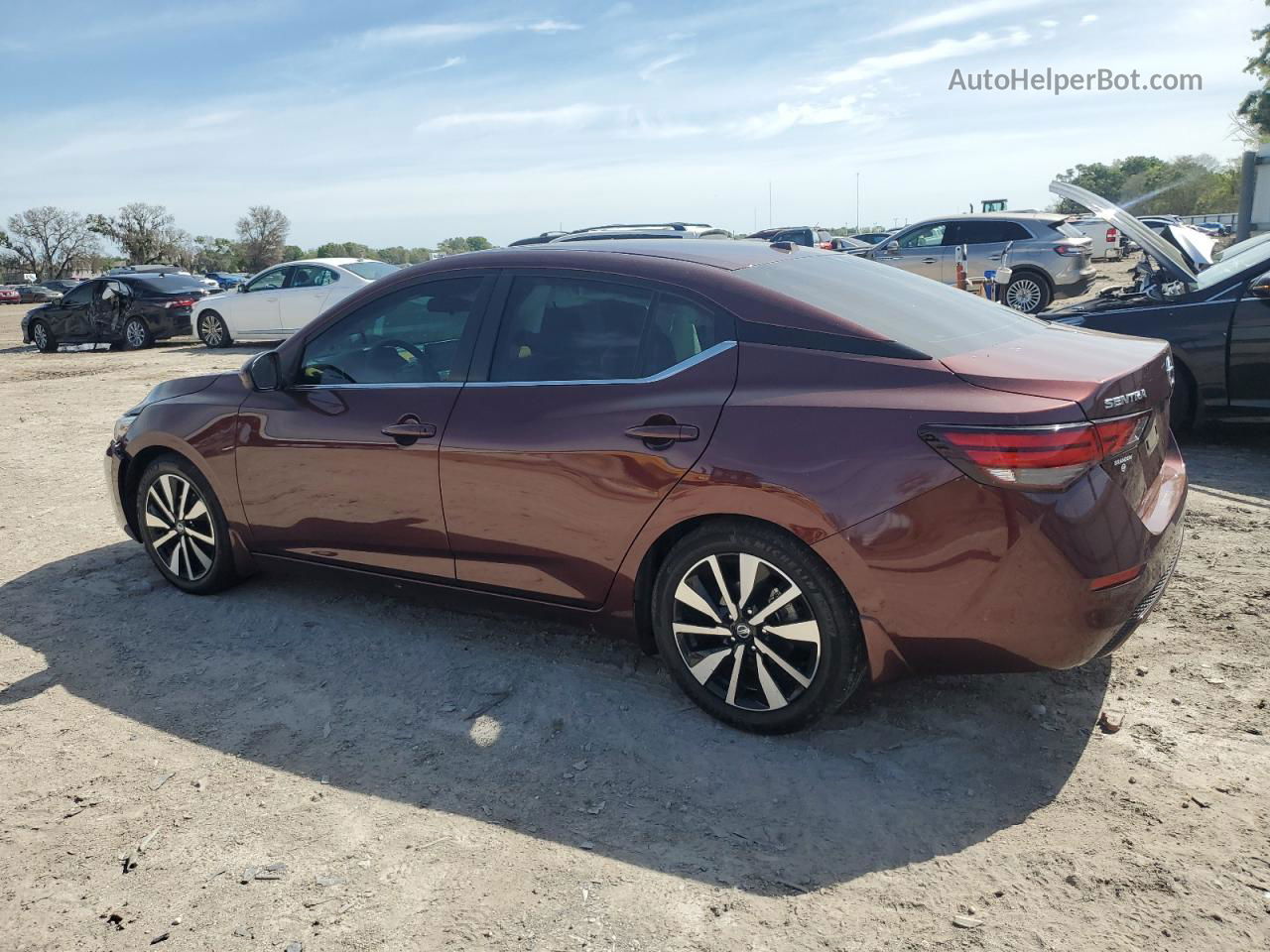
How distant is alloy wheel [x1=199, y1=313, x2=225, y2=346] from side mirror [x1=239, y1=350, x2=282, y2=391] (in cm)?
1557

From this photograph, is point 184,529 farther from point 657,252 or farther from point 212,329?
point 212,329

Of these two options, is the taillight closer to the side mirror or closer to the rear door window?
the rear door window

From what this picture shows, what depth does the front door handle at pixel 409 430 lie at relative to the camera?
3975mm

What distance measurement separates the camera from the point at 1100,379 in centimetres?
307

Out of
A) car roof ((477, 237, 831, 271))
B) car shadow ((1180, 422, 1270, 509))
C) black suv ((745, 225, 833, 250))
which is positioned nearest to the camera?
car roof ((477, 237, 831, 271))

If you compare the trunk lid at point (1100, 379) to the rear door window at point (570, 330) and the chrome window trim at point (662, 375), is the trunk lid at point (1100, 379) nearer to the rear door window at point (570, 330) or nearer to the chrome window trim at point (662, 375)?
the chrome window trim at point (662, 375)

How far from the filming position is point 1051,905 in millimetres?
2525

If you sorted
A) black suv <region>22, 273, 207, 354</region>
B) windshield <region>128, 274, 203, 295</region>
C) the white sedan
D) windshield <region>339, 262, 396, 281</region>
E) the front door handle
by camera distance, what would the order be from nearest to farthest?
the front door handle → the white sedan → windshield <region>339, 262, 396, 281</region> → black suv <region>22, 273, 207, 354</region> → windshield <region>128, 274, 203, 295</region>

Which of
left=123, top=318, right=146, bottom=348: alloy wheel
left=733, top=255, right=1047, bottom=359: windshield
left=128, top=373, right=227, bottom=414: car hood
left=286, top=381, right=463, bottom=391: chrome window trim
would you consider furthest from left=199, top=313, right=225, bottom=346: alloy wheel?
left=733, top=255, right=1047, bottom=359: windshield

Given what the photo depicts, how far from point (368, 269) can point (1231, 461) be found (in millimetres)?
14554

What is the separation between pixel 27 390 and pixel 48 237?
9371 centimetres

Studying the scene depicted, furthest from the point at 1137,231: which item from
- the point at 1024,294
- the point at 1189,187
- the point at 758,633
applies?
the point at 1189,187

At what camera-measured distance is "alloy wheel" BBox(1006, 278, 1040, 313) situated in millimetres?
16625

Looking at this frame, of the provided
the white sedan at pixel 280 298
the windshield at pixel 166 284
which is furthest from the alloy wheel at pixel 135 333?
the white sedan at pixel 280 298
